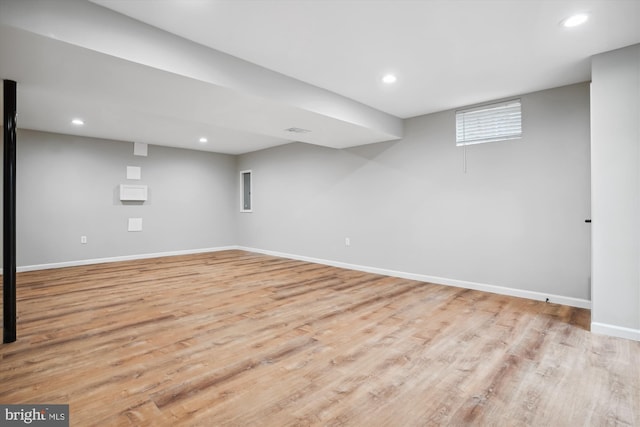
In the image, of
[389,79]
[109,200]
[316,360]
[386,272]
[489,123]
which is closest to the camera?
[316,360]

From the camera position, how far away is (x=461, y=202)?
14.4 ft

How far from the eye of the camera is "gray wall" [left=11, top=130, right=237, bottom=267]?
5.54 m

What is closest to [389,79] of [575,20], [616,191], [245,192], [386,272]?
[575,20]

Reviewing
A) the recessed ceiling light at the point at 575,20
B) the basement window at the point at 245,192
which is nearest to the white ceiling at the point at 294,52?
the recessed ceiling light at the point at 575,20

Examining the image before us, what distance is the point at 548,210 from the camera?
370 centimetres

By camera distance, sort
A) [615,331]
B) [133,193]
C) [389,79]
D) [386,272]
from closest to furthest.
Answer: [615,331] < [389,79] < [386,272] < [133,193]

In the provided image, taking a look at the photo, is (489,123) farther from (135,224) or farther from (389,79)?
(135,224)

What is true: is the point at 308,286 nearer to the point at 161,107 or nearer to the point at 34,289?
the point at 161,107

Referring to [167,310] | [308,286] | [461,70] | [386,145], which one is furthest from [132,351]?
[386,145]

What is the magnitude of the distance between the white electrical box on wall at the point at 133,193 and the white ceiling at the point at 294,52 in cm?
260

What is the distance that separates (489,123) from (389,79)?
1678mm

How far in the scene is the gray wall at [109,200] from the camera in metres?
A: 5.54

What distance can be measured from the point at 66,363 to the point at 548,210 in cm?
484

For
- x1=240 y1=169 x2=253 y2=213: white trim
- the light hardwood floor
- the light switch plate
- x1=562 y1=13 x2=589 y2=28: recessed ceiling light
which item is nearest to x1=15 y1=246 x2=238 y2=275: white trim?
the light switch plate
